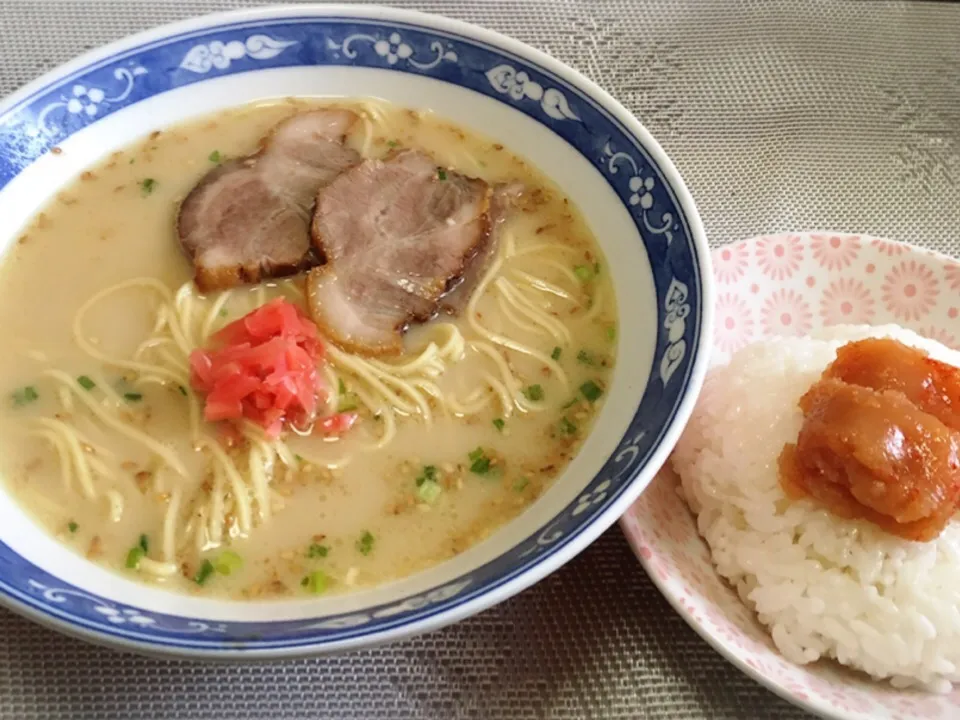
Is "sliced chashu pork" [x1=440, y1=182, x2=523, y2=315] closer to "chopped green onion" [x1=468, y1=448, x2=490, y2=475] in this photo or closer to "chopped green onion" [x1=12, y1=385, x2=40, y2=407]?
"chopped green onion" [x1=468, y1=448, x2=490, y2=475]

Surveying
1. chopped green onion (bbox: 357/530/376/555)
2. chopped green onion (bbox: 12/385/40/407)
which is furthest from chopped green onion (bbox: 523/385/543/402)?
chopped green onion (bbox: 12/385/40/407)

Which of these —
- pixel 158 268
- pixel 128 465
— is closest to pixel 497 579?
pixel 128 465

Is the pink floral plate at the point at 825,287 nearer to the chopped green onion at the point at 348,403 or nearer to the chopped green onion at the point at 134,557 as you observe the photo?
the chopped green onion at the point at 348,403

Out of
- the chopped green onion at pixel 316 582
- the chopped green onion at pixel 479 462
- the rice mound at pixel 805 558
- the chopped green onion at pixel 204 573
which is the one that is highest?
the chopped green onion at pixel 204 573

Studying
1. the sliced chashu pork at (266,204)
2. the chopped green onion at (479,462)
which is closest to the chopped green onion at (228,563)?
the chopped green onion at (479,462)

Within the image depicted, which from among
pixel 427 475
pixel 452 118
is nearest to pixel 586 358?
pixel 427 475
